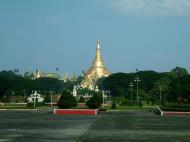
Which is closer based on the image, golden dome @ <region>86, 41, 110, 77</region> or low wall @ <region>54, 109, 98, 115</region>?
low wall @ <region>54, 109, 98, 115</region>

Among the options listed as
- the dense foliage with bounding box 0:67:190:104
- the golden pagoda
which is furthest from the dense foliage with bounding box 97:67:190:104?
the golden pagoda

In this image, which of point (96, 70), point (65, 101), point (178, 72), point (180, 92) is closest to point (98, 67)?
point (96, 70)

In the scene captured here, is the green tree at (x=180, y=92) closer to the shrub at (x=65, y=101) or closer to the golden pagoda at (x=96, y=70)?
the shrub at (x=65, y=101)

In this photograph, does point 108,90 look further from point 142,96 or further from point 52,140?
point 52,140

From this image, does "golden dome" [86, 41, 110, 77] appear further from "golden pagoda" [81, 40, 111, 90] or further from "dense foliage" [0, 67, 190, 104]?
"dense foliage" [0, 67, 190, 104]

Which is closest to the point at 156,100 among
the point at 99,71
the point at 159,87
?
the point at 159,87

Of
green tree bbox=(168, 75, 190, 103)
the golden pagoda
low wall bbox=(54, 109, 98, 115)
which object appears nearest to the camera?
low wall bbox=(54, 109, 98, 115)

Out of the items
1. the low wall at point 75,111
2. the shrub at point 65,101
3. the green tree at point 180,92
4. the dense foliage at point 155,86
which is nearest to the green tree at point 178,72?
the dense foliage at point 155,86

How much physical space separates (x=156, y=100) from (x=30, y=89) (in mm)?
34477

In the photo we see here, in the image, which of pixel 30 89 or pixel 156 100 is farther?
pixel 30 89

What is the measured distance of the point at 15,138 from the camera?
63.9 feet

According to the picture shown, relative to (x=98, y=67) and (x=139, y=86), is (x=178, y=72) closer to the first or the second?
(x=139, y=86)

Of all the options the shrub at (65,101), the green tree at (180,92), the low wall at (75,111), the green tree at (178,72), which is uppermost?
the green tree at (178,72)

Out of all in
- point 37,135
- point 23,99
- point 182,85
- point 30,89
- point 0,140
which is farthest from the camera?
point 30,89
